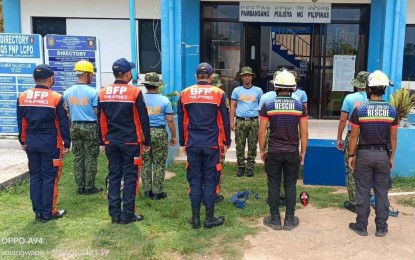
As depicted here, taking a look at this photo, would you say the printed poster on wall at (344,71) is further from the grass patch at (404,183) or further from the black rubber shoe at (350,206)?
the black rubber shoe at (350,206)

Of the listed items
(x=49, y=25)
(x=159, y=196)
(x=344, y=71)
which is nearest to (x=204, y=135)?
(x=159, y=196)

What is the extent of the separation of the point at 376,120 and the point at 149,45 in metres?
6.97

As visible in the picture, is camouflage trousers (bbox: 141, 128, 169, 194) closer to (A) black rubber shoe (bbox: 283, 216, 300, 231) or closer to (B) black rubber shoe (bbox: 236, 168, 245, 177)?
(B) black rubber shoe (bbox: 236, 168, 245, 177)

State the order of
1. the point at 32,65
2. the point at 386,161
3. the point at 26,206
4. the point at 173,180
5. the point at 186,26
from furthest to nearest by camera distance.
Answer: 1. the point at 186,26
2. the point at 32,65
3. the point at 173,180
4. the point at 26,206
5. the point at 386,161

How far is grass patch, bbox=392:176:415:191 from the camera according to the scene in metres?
6.19

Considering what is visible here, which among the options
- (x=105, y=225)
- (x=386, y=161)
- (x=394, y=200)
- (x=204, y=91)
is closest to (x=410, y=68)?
(x=394, y=200)

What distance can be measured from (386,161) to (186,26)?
655cm

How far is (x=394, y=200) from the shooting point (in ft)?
18.6

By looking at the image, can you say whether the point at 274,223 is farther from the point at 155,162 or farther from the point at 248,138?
the point at 248,138

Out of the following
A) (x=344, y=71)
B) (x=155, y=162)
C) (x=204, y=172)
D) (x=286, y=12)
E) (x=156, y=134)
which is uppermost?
(x=286, y=12)

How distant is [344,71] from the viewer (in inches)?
395

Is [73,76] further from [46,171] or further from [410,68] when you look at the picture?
[410,68]

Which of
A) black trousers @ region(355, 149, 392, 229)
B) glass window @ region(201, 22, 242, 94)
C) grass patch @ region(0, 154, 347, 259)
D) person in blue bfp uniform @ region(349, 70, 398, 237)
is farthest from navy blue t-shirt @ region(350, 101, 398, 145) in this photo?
glass window @ region(201, 22, 242, 94)

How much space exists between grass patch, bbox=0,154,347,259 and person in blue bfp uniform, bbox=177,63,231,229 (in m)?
0.34
